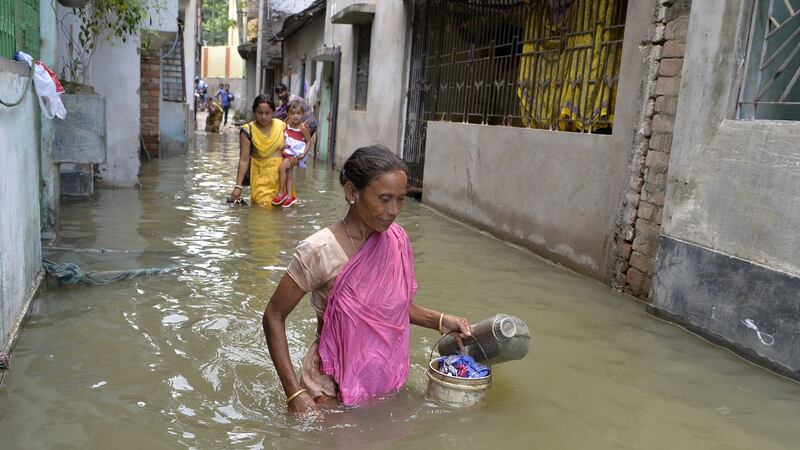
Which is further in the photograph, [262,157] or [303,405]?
[262,157]

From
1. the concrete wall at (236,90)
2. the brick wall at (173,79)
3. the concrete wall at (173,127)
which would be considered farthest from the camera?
the concrete wall at (236,90)

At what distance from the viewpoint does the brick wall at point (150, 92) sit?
45.1ft

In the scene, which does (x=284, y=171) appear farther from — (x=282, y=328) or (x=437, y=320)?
(x=282, y=328)

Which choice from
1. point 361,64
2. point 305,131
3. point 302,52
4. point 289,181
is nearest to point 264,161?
point 289,181

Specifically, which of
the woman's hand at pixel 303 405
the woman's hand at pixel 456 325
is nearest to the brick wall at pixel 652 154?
the woman's hand at pixel 456 325

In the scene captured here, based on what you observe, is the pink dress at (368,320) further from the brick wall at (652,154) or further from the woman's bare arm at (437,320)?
the brick wall at (652,154)

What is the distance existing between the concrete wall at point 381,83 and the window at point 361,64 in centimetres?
11

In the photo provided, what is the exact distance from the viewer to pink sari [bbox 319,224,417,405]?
2.61 metres

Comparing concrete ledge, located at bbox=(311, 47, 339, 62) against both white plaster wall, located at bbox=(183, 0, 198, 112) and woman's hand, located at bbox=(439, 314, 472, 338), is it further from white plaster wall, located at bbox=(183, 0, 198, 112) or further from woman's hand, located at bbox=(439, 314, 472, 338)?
woman's hand, located at bbox=(439, 314, 472, 338)

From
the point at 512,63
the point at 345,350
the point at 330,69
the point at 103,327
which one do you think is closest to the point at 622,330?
the point at 345,350

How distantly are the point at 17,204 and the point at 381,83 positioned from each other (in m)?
9.38

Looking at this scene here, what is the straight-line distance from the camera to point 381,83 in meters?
12.6

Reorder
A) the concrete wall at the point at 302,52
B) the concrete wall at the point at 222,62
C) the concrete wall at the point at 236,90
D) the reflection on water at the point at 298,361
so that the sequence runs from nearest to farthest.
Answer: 1. the reflection on water at the point at 298,361
2. the concrete wall at the point at 302,52
3. the concrete wall at the point at 236,90
4. the concrete wall at the point at 222,62

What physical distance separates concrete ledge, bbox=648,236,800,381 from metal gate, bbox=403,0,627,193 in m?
1.85
